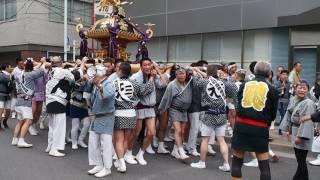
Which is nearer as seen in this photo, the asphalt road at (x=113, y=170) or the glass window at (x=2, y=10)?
the asphalt road at (x=113, y=170)

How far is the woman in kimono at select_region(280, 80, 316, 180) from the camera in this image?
613 centimetres

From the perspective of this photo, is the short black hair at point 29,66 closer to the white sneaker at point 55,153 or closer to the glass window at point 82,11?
the white sneaker at point 55,153

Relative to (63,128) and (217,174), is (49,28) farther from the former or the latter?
(217,174)

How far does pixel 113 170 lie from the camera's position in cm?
714

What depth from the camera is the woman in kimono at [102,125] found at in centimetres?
660

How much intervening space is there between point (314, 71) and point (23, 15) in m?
22.2

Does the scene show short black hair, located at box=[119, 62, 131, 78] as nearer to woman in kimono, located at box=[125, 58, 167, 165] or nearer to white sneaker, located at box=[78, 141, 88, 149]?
woman in kimono, located at box=[125, 58, 167, 165]

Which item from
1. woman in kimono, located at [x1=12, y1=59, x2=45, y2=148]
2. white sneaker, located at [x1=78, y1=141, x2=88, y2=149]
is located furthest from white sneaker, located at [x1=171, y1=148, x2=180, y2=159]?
woman in kimono, located at [x1=12, y1=59, x2=45, y2=148]

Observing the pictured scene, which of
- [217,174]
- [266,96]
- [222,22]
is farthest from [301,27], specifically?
[266,96]

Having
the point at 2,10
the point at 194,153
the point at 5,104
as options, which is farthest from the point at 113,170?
the point at 2,10

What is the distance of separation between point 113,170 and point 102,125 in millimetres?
979

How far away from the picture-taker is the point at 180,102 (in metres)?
8.02

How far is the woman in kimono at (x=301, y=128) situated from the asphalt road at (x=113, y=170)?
757mm

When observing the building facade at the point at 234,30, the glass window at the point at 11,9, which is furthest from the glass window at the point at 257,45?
the glass window at the point at 11,9
